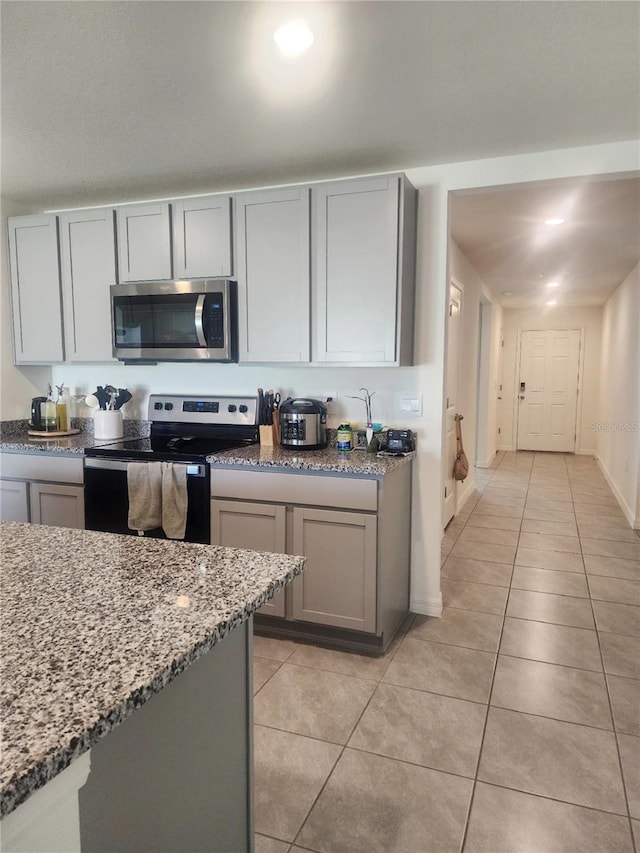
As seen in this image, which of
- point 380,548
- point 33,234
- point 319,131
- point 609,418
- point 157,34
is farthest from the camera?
point 609,418

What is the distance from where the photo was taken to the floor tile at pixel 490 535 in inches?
172

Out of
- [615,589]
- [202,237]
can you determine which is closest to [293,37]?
[202,237]

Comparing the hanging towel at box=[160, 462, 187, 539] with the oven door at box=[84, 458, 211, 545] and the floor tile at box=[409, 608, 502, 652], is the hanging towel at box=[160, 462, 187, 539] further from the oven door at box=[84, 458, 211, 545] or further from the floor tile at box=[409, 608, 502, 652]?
the floor tile at box=[409, 608, 502, 652]

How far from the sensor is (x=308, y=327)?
115 inches

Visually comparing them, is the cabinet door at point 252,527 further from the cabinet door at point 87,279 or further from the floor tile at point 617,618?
the floor tile at point 617,618

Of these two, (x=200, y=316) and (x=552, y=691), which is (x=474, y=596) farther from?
(x=200, y=316)

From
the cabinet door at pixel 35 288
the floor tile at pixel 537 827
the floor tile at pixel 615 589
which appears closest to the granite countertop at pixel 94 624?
the floor tile at pixel 537 827

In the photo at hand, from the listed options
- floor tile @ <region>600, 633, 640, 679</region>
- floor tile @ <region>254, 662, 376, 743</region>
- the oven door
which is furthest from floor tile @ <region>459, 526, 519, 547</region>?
the oven door

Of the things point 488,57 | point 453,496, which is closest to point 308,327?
point 488,57

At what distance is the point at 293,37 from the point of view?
1723 mm

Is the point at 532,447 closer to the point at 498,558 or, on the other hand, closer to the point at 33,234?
the point at 498,558

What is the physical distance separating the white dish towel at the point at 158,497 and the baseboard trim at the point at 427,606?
1.34 meters

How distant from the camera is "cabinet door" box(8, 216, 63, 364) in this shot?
3424 millimetres

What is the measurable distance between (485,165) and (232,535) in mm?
2257
